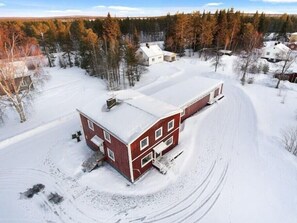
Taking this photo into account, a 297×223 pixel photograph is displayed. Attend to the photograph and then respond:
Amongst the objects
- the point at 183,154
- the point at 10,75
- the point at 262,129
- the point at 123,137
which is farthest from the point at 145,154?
the point at 10,75

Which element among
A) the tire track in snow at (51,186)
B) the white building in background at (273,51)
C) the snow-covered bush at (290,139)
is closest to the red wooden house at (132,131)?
the tire track in snow at (51,186)

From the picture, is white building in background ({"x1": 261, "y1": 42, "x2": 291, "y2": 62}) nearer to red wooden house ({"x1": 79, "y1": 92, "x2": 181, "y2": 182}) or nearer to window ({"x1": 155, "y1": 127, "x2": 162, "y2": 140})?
red wooden house ({"x1": 79, "y1": 92, "x2": 181, "y2": 182})

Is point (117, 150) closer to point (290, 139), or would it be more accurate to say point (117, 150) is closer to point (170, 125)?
point (170, 125)

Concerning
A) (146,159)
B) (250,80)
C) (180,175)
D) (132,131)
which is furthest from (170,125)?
(250,80)

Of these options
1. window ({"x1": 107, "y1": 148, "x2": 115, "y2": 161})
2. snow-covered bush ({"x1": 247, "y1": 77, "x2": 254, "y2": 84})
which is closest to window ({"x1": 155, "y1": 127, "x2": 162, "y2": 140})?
window ({"x1": 107, "y1": 148, "x2": 115, "y2": 161})

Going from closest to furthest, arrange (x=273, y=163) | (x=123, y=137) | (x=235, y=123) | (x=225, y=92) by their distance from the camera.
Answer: (x=123, y=137) < (x=273, y=163) < (x=235, y=123) < (x=225, y=92)

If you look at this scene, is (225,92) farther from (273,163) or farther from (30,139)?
(30,139)
